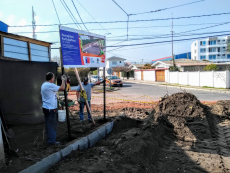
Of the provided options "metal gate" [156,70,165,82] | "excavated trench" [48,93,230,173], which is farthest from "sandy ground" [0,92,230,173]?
"metal gate" [156,70,165,82]

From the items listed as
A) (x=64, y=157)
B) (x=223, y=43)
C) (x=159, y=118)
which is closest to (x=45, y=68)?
(x=64, y=157)

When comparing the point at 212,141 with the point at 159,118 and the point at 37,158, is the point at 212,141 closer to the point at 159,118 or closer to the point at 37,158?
the point at 159,118

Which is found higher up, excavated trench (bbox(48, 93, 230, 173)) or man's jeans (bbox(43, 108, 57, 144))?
man's jeans (bbox(43, 108, 57, 144))

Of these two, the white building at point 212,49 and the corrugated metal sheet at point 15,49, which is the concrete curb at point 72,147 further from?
the white building at point 212,49

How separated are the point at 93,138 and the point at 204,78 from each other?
2322 centimetres

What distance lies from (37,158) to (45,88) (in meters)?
1.65

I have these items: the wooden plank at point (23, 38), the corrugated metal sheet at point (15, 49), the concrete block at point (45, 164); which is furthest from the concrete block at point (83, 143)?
the wooden plank at point (23, 38)

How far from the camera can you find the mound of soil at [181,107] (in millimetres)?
8438

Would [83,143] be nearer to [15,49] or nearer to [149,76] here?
[15,49]

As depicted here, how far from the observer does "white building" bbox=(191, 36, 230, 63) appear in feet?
252

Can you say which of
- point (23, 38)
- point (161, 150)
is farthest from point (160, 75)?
point (161, 150)

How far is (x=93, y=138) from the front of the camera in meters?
5.56

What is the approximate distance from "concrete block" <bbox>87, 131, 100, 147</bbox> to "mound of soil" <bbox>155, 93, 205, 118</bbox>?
12.6 feet

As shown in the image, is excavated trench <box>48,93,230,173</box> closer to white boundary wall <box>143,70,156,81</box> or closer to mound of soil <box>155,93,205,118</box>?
mound of soil <box>155,93,205,118</box>
